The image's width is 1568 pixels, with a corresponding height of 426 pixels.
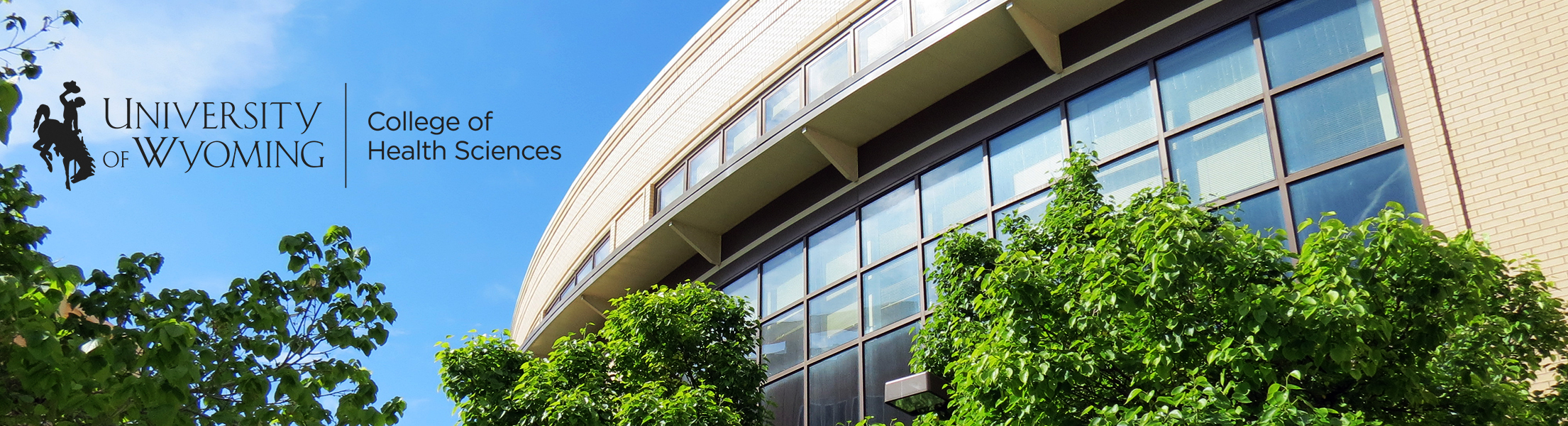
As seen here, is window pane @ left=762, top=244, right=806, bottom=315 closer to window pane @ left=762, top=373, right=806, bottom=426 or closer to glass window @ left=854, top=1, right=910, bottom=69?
window pane @ left=762, top=373, right=806, bottom=426

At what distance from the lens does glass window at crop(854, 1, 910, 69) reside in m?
14.5

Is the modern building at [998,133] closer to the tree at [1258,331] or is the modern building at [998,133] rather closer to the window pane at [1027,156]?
the window pane at [1027,156]

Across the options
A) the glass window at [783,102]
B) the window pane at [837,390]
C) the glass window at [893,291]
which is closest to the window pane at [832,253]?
the glass window at [893,291]

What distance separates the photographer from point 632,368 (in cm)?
1238

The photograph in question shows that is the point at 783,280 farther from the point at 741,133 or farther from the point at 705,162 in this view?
the point at 705,162

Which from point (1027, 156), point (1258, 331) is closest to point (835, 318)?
point (1027, 156)

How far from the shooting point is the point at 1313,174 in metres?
10.6

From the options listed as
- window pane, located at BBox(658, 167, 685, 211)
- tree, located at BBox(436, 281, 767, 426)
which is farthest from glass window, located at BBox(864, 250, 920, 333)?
window pane, located at BBox(658, 167, 685, 211)

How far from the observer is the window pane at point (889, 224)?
48.1ft

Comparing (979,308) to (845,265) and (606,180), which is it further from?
(606,180)

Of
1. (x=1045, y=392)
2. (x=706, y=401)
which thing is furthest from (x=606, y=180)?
(x=1045, y=392)

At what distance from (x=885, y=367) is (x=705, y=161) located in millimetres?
5492

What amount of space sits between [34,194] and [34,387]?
1.91 metres

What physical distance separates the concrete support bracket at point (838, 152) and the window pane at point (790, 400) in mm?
3051
